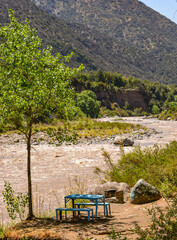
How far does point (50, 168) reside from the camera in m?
15.4

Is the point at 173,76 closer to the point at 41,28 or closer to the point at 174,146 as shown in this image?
the point at 41,28

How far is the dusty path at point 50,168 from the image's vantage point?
10410mm

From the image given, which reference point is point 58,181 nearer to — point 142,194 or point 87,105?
point 142,194

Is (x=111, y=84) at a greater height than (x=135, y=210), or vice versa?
(x=111, y=84)

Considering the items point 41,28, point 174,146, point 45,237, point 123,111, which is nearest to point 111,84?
point 123,111

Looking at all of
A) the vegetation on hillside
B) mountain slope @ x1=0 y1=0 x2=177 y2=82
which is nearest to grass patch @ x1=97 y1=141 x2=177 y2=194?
the vegetation on hillside

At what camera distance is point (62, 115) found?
690 cm

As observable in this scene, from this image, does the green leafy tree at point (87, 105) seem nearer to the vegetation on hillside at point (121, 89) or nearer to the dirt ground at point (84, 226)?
the vegetation on hillside at point (121, 89)

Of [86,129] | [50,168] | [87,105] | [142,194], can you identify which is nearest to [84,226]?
[142,194]

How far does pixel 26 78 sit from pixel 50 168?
9.40 m

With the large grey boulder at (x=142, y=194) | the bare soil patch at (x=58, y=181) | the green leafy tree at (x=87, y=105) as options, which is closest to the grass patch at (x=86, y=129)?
the bare soil patch at (x=58, y=181)

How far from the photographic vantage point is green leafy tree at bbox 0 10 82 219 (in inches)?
250

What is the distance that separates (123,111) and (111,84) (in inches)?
487

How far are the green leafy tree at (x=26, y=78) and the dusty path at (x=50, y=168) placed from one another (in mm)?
2528
